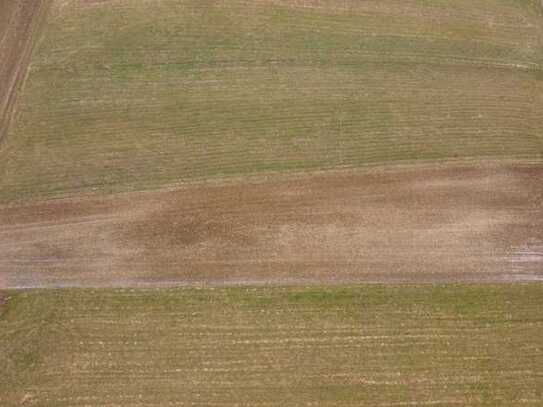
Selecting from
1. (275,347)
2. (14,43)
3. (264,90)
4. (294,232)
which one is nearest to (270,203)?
(294,232)

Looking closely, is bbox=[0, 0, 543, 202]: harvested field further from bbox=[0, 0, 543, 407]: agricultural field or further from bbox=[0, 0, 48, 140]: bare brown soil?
bbox=[0, 0, 48, 140]: bare brown soil

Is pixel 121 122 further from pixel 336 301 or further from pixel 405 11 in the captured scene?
pixel 405 11

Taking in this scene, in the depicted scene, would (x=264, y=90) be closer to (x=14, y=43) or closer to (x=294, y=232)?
(x=294, y=232)

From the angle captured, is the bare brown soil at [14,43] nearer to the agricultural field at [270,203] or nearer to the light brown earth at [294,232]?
the agricultural field at [270,203]

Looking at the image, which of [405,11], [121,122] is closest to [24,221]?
[121,122]

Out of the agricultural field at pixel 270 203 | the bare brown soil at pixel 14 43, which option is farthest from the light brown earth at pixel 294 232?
the bare brown soil at pixel 14 43
